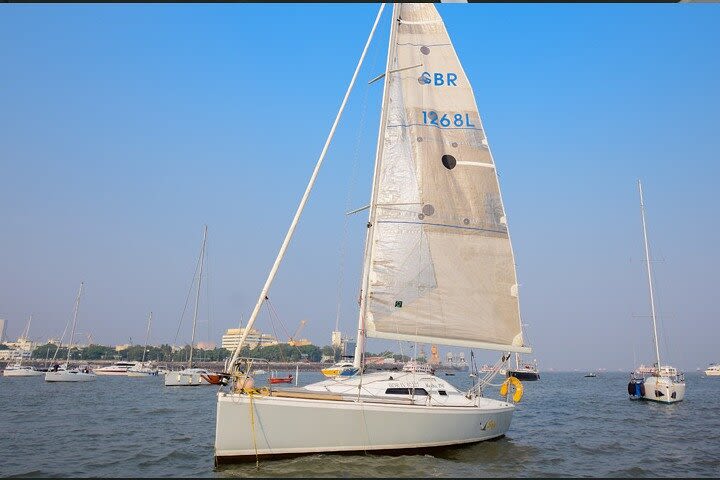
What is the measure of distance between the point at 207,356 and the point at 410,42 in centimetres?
15418

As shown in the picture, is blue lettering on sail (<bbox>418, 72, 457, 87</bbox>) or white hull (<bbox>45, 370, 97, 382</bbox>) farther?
white hull (<bbox>45, 370, 97, 382</bbox>)

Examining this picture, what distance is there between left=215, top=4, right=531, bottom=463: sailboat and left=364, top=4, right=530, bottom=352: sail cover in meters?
0.03

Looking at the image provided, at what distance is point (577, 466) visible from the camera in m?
13.5

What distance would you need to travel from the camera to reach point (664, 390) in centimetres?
3394

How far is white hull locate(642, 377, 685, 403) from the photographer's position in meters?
33.9

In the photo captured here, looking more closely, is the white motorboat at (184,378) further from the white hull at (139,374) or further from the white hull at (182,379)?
the white hull at (139,374)

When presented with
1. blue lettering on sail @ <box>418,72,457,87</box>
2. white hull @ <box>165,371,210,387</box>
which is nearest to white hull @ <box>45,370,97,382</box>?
white hull @ <box>165,371,210,387</box>

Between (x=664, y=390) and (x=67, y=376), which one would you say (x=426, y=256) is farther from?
(x=67, y=376)

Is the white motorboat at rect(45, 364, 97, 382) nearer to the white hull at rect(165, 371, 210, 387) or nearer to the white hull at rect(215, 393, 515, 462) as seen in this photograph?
the white hull at rect(165, 371, 210, 387)

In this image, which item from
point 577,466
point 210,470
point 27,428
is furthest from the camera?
point 27,428

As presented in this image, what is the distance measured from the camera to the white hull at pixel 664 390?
1334 inches

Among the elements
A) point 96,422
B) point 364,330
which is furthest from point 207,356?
point 364,330

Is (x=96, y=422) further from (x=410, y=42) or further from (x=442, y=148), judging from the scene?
(x=410, y=42)

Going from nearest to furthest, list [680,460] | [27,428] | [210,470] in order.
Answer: [210,470], [680,460], [27,428]
